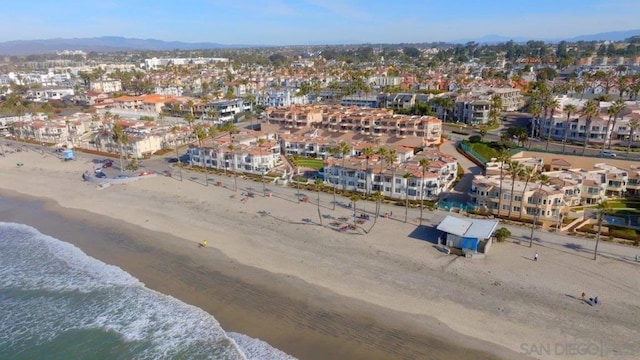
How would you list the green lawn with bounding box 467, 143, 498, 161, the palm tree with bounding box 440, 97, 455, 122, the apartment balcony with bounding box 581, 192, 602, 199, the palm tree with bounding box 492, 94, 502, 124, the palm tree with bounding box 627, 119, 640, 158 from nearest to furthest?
the apartment balcony with bounding box 581, 192, 602, 199 → the palm tree with bounding box 627, 119, 640, 158 → the green lawn with bounding box 467, 143, 498, 161 → the palm tree with bounding box 492, 94, 502, 124 → the palm tree with bounding box 440, 97, 455, 122

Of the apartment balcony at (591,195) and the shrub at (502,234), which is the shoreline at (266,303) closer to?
the shrub at (502,234)

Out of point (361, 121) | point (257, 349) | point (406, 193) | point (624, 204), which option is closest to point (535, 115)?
point (361, 121)

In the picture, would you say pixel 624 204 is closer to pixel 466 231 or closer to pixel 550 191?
pixel 550 191

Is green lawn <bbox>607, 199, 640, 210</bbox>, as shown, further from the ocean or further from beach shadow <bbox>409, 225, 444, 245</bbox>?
the ocean

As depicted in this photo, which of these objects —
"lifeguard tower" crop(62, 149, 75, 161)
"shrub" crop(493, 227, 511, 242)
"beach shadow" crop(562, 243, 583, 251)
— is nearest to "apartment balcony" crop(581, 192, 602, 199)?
"beach shadow" crop(562, 243, 583, 251)

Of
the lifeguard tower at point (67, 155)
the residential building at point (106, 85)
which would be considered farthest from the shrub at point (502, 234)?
the residential building at point (106, 85)

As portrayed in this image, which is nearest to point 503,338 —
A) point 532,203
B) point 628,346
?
point 628,346

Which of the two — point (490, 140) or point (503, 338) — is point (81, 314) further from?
point (490, 140)
